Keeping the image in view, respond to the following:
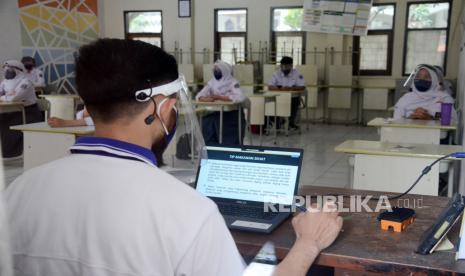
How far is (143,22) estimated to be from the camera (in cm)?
1081

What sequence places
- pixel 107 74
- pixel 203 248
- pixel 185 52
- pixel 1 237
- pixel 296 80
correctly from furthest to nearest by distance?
pixel 185 52 < pixel 296 80 < pixel 107 74 < pixel 203 248 < pixel 1 237

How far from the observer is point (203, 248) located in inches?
31.5

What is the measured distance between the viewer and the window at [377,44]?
29.5 feet

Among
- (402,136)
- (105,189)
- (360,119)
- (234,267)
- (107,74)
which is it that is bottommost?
(360,119)

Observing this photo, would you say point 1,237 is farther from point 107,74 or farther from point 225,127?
point 225,127

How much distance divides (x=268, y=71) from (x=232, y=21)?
1.40 metres

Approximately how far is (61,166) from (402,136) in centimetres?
368

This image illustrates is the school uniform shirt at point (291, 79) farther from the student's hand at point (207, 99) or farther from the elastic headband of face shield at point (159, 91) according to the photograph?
the elastic headband of face shield at point (159, 91)

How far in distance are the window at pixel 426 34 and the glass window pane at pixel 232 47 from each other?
10.8 feet

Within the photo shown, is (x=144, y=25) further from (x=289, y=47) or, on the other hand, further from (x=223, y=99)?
(x=223, y=99)

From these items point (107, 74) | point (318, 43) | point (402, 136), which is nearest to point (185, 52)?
point (318, 43)

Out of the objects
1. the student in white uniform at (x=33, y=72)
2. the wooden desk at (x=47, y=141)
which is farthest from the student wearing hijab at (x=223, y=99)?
the student in white uniform at (x=33, y=72)

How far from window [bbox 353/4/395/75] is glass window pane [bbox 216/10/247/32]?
7.71ft

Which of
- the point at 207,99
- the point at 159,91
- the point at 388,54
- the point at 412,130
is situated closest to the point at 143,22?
the point at 388,54
